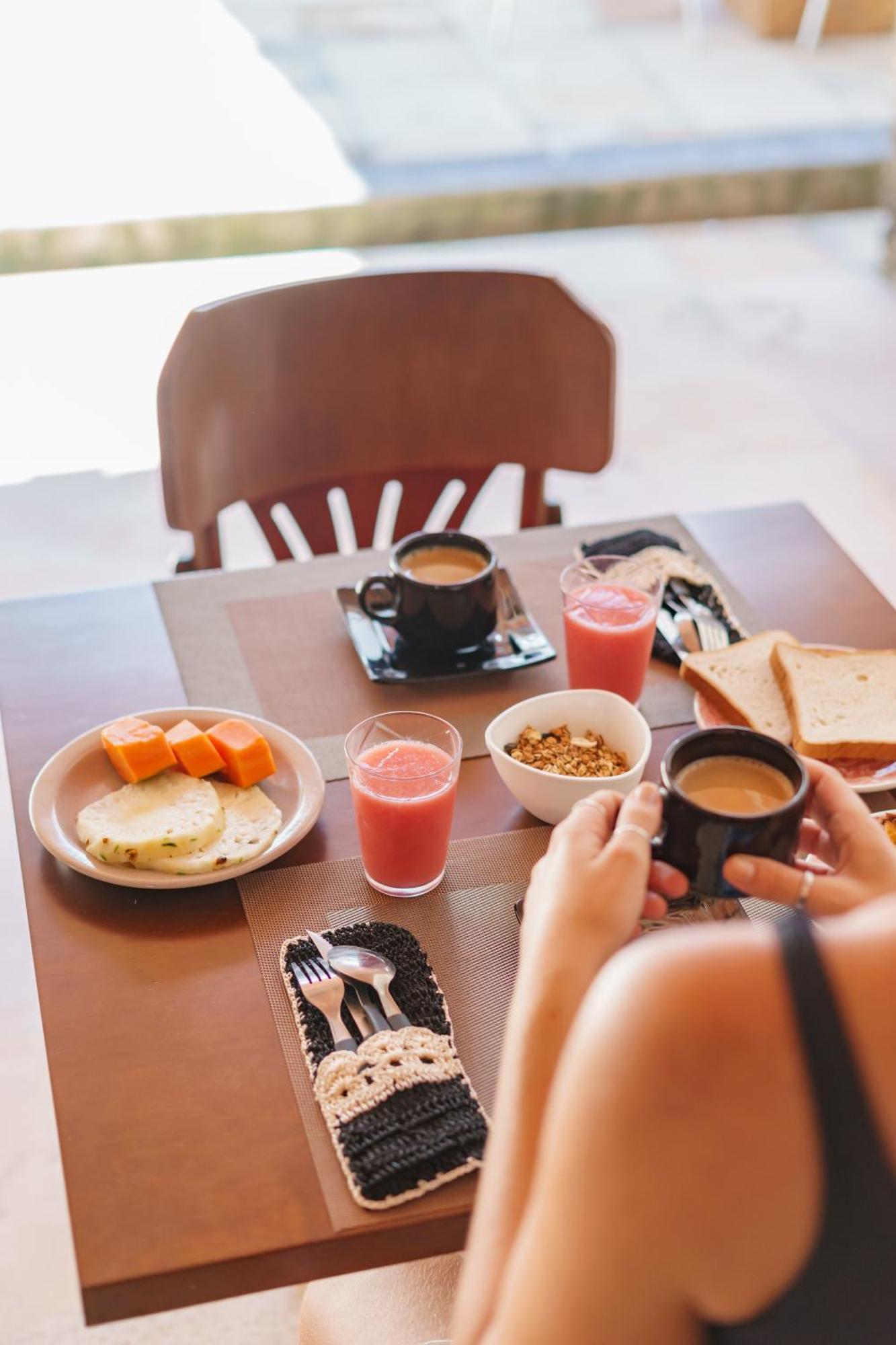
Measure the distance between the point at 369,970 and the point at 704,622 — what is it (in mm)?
593

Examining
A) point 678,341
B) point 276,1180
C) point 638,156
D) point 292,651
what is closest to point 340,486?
point 292,651

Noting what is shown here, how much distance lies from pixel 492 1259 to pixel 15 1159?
128cm

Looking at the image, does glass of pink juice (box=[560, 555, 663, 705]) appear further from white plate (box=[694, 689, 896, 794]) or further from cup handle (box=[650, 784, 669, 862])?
cup handle (box=[650, 784, 669, 862])

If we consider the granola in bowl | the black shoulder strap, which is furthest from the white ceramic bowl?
the black shoulder strap

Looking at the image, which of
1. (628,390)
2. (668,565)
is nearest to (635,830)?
(668,565)

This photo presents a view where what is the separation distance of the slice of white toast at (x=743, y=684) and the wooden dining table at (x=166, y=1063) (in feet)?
0.19

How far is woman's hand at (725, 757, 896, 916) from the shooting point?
0.86 m

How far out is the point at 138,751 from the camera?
1.15 m

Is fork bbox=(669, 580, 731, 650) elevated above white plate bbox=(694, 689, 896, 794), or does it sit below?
below

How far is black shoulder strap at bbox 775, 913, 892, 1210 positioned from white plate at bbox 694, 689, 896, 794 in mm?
640

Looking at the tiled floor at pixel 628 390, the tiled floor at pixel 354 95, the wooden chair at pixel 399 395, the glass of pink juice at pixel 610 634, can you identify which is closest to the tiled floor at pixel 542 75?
the tiled floor at pixel 354 95

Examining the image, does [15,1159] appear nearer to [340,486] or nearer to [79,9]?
[340,486]

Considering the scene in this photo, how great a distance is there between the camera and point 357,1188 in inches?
33.1

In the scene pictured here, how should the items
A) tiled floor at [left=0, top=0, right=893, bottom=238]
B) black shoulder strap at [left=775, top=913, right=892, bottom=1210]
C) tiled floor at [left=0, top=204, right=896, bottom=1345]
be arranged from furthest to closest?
tiled floor at [left=0, top=0, right=893, bottom=238] < tiled floor at [left=0, top=204, right=896, bottom=1345] < black shoulder strap at [left=775, top=913, right=892, bottom=1210]
